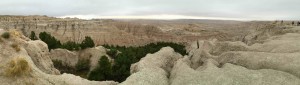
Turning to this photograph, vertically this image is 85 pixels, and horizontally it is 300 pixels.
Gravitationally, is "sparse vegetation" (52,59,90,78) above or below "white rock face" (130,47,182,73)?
below

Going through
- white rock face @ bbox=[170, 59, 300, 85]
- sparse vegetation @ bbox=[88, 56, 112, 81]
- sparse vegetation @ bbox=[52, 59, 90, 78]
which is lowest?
sparse vegetation @ bbox=[52, 59, 90, 78]

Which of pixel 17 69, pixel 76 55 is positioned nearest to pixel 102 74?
pixel 76 55

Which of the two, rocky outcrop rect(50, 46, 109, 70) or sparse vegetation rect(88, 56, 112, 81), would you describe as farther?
rocky outcrop rect(50, 46, 109, 70)

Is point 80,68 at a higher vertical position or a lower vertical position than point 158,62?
lower

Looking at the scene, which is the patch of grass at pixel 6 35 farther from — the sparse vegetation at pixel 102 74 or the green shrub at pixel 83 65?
the green shrub at pixel 83 65

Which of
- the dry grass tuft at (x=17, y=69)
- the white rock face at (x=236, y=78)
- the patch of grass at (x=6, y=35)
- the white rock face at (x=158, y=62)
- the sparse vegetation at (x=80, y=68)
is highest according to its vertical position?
the patch of grass at (x=6, y=35)

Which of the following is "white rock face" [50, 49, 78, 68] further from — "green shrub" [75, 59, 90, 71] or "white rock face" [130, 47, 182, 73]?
"white rock face" [130, 47, 182, 73]

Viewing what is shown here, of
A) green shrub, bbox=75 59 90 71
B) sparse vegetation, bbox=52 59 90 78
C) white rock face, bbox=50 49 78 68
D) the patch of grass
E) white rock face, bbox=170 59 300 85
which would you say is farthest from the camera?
green shrub, bbox=75 59 90 71

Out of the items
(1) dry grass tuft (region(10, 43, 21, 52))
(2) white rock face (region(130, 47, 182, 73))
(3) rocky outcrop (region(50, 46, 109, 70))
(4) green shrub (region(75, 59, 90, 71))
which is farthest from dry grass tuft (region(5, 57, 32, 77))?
(4) green shrub (region(75, 59, 90, 71))

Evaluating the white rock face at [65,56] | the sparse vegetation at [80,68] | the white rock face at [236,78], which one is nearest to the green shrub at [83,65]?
the sparse vegetation at [80,68]

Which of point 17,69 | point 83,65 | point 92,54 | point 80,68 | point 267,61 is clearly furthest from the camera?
point 92,54

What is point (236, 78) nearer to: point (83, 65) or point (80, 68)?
point (83, 65)

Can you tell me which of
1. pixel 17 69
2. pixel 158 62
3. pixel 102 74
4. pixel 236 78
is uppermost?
pixel 17 69

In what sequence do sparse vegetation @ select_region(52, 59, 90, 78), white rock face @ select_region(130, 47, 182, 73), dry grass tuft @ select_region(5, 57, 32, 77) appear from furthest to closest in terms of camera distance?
sparse vegetation @ select_region(52, 59, 90, 78) < white rock face @ select_region(130, 47, 182, 73) < dry grass tuft @ select_region(5, 57, 32, 77)
